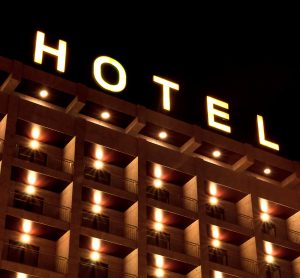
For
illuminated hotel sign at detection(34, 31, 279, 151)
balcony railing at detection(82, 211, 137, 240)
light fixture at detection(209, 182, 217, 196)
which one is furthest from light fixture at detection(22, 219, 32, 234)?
light fixture at detection(209, 182, 217, 196)

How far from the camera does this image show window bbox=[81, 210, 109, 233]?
60031mm

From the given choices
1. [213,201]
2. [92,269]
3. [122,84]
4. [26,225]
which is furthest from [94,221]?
[122,84]

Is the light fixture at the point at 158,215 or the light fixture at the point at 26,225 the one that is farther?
the light fixture at the point at 158,215

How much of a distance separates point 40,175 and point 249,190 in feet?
65.6

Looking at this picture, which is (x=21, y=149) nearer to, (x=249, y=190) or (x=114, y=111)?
(x=114, y=111)

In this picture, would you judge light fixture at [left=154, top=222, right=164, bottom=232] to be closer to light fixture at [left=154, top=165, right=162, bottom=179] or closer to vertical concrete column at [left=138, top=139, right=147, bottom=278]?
vertical concrete column at [left=138, top=139, right=147, bottom=278]

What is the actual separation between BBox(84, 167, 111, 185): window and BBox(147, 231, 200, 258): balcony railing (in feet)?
18.4

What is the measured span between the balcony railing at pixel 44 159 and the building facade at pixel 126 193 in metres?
0.10

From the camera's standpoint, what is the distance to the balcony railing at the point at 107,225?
60062mm

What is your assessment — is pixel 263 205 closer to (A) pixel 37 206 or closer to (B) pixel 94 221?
(B) pixel 94 221

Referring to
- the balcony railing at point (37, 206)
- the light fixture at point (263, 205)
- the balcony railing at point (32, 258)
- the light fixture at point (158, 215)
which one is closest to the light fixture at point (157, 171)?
the light fixture at point (158, 215)

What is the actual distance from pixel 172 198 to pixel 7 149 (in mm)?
15383

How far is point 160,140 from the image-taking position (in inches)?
2702

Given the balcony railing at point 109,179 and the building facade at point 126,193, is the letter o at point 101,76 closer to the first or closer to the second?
the building facade at point 126,193
